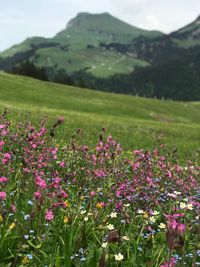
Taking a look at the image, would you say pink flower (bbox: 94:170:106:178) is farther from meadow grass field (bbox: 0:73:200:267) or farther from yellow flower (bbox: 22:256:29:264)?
yellow flower (bbox: 22:256:29:264)

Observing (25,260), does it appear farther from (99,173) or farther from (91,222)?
(99,173)

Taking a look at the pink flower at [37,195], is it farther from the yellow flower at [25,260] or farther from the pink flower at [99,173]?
the pink flower at [99,173]

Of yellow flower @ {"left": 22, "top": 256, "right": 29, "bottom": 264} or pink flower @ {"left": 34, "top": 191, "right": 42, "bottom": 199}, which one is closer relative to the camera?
yellow flower @ {"left": 22, "top": 256, "right": 29, "bottom": 264}

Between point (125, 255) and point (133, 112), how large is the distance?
54.4m

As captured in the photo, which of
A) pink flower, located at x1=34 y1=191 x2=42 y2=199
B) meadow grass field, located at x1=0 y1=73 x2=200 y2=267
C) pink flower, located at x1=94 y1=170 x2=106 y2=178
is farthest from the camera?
pink flower, located at x1=94 y1=170 x2=106 y2=178

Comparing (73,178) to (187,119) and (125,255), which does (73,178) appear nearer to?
(125,255)

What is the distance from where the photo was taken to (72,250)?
6.43 m

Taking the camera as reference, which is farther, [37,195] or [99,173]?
[99,173]

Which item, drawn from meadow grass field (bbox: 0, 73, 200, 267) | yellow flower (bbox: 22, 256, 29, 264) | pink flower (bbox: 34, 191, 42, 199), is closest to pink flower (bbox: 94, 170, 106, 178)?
meadow grass field (bbox: 0, 73, 200, 267)

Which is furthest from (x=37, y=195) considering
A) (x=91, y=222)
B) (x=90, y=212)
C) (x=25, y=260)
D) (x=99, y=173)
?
(x=99, y=173)

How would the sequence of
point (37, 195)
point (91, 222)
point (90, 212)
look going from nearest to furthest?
1. point (37, 195)
2. point (91, 222)
3. point (90, 212)

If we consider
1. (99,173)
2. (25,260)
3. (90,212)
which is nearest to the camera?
(25,260)

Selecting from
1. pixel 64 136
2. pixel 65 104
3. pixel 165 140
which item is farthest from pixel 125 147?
pixel 65 104

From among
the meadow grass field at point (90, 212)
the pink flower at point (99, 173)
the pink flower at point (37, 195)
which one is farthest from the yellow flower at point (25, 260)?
the pink flower at point (99, 173)
